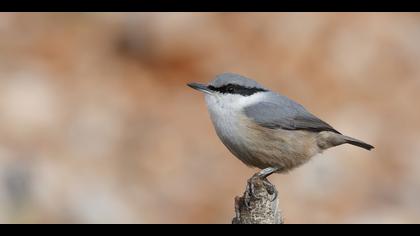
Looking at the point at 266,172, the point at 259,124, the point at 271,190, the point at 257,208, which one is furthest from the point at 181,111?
the point at 257,208

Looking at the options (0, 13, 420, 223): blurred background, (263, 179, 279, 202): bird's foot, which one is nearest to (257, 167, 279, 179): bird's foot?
(263, 179, 279, 202): bird's foot

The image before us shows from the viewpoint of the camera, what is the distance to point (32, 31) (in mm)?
12203

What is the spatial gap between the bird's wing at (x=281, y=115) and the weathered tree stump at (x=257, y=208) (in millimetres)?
1356

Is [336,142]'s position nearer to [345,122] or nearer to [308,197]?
[308,197]

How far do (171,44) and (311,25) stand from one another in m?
2.35

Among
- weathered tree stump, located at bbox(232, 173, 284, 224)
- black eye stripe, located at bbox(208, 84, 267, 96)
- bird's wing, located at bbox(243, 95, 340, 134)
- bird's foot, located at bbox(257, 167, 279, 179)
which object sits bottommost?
weathered tree stump, located at bbox(232, 173, 284, 224)

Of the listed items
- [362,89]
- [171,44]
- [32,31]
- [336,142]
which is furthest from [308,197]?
[32,31]

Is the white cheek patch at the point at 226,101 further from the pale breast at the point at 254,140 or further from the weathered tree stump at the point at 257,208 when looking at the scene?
the weathered tree stump at the point at 257,208

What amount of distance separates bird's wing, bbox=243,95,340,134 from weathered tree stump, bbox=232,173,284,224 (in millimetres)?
1356

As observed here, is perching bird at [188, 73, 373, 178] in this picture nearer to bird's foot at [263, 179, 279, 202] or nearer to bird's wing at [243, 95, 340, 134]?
bird's wing at [243, 95, 340, 134]

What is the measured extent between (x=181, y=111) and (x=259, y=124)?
5.59 meters

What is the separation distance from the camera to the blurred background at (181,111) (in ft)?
34.0

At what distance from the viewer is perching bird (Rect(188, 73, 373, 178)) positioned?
6.02m

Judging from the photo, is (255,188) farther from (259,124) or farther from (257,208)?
(259,124)
